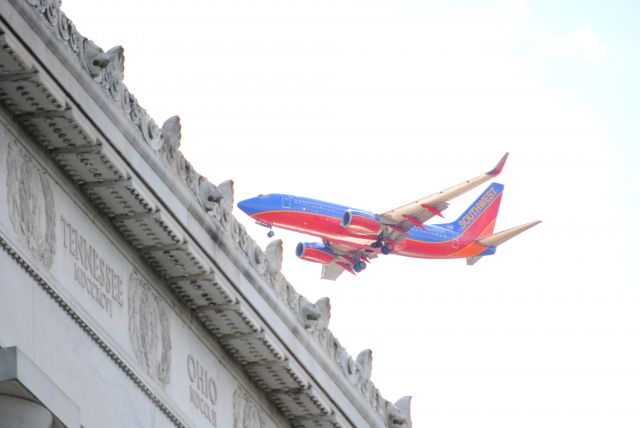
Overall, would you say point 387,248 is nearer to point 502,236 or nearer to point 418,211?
point 418,211

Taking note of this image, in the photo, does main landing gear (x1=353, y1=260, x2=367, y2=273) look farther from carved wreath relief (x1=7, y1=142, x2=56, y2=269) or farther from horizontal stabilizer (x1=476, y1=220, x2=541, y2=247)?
carved wreath relief (x1=7, y1=142, x2=56, y2=269)

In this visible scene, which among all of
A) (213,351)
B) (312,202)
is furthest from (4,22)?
(312,202)

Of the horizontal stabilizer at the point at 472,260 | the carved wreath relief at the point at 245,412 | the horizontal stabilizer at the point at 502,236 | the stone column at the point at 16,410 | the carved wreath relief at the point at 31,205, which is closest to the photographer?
the stone column at the point at 16,410

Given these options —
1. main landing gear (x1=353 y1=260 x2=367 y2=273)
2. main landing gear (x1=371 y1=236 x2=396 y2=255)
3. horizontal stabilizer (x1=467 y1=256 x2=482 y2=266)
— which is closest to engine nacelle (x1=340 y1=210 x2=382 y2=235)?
main landing gear (x1=371 y1=236 x2=396 y2=255)

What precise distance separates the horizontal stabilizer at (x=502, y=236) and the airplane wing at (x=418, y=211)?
38.4 feet

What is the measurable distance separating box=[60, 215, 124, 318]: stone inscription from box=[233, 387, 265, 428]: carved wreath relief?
4.17 m

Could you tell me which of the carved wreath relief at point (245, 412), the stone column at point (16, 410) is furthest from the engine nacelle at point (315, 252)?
the stone column at point (16, 410)

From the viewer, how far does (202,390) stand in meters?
28.2

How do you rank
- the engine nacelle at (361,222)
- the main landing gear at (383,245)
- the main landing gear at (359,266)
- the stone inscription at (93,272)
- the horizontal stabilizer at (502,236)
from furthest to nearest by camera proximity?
the horizontal stabilizer at (502,236), the main landing gear at (359,266), the main landing gear at (383,245), the engine nacelle at (361,222), the stone inscription at (93,272)

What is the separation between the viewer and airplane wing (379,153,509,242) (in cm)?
10738

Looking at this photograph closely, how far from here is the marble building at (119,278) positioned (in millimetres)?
23219

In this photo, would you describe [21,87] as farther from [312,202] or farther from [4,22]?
[312,202]

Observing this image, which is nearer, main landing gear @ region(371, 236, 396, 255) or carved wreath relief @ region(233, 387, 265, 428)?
carved wreath relief @ region(233, 387, 265, 428)

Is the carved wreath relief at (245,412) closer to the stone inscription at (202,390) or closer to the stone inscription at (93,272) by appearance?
the stone inscription at (202,390)
